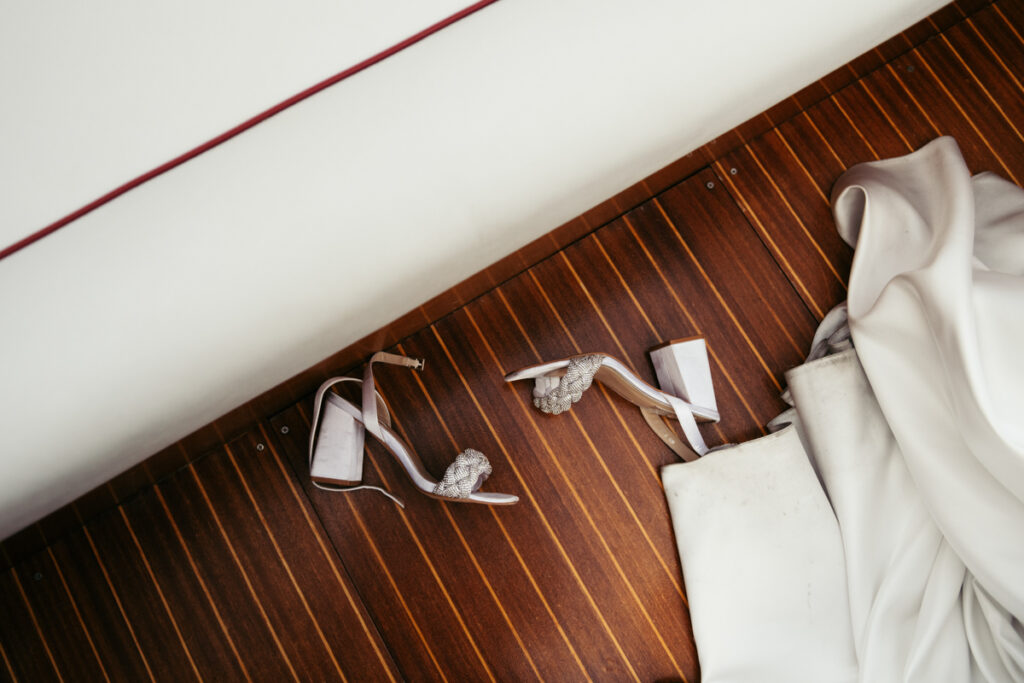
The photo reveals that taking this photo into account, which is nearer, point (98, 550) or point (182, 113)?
point (182, 113)

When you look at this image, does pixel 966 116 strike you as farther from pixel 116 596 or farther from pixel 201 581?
pixel 116 596

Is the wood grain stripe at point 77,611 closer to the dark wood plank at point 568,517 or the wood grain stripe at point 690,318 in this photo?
the dark wood plank at point 568,517

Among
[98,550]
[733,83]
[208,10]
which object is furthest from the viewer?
[98,550]

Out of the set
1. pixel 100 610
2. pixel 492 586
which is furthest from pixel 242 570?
pixel 492 586

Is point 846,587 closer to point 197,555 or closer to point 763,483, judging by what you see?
point 763,483

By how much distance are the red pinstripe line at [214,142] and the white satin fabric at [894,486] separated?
2.86 ft

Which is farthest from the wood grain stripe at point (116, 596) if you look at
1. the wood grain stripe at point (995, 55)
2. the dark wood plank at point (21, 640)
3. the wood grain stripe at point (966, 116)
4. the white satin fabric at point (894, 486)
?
the wood grain stripe at point (995, 55)

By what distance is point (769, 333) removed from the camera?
4.26 ft

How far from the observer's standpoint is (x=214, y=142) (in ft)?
1.94

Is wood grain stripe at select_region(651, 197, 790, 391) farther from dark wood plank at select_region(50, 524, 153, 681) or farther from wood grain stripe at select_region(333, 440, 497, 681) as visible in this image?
dark wood plank at select_region(50, 524, 153, 681)

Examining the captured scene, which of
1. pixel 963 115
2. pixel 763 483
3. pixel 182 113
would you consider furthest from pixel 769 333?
pixel 182 113

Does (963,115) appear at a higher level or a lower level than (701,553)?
higher

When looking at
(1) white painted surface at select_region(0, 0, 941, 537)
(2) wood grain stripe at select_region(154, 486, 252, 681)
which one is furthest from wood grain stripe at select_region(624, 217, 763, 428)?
(2) wood grain stripe at select_region(154, 486, 252, 681)

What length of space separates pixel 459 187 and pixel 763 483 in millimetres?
759
